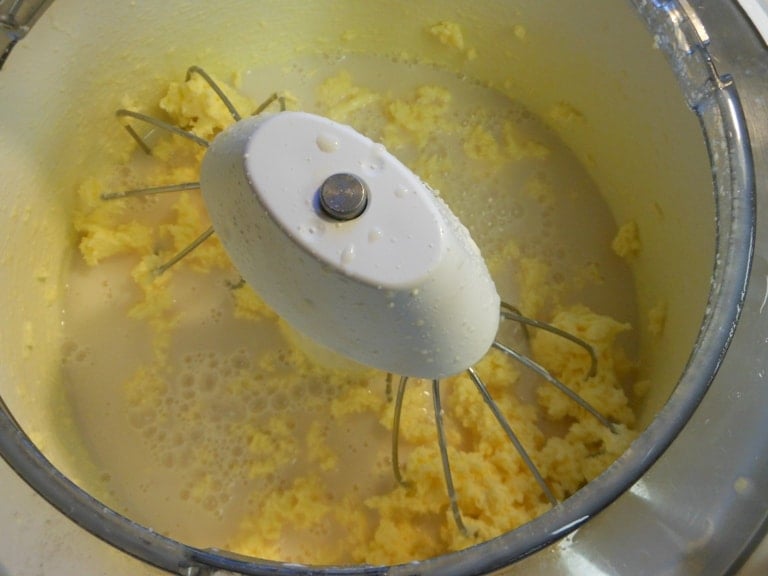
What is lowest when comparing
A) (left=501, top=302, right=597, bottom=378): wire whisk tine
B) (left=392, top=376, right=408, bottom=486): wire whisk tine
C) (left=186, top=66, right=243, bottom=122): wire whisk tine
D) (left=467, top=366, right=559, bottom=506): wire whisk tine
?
(left=392, top=376, right=408, bottom=486): wire whisk tine

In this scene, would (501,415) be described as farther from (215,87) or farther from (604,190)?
(215,87)

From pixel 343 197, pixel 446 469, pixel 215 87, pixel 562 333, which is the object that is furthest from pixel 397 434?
pixel 215 87

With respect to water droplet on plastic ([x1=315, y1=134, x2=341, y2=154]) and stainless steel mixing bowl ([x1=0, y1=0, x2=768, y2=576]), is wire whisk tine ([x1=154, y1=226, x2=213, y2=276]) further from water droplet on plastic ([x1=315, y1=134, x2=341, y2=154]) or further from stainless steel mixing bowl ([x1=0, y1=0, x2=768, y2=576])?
water droplet on plastic ([x1=315, y1=134, x2=341, y2=154])

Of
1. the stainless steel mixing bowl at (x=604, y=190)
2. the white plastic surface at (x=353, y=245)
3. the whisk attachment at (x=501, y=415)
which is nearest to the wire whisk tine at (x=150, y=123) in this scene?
the stainless steel mixing bowl at (x=604, y=190)

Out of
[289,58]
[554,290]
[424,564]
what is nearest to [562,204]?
[554,290]

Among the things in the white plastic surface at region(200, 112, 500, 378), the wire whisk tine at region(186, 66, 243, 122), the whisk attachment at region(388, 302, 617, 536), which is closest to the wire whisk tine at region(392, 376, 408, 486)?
the whisk attachment at region(388, 302, 617, 536)

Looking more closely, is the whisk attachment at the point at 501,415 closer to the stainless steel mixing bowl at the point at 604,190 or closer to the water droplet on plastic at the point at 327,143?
the stainless steel mixing bowl at the point at 604,190

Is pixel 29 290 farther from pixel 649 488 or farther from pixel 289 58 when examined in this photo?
pixel 649 488

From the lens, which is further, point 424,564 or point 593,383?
point 593,383
